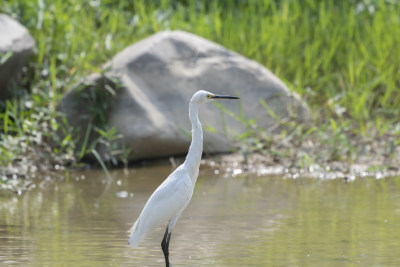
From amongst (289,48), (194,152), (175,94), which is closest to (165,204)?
(194,152)

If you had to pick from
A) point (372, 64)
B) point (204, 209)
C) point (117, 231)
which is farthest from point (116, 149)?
point (372, 64)

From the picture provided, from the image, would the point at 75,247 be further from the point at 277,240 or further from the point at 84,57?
the point at 84,57

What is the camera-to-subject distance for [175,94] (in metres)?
8.65

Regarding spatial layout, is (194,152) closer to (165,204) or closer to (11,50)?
(165,204)

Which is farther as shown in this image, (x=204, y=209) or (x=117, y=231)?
(x=204, y=209)

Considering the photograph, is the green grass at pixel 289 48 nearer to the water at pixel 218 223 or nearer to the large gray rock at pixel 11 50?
the large gray rock at pixel 11 50

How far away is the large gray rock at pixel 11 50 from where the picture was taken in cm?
816

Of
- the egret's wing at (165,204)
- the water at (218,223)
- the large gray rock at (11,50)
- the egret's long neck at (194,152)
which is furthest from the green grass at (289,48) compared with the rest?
the egret's wing at (165,204)

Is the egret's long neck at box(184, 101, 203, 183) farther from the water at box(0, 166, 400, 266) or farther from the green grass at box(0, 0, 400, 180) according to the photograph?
the green grass at box(0, 0, 400, 180)

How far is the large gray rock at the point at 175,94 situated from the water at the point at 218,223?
0.55 metres

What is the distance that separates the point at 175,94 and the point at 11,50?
5.73ft

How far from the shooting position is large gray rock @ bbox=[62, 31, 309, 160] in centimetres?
834

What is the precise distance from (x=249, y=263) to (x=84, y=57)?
16.1 feet

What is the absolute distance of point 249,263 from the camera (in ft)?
15.2
